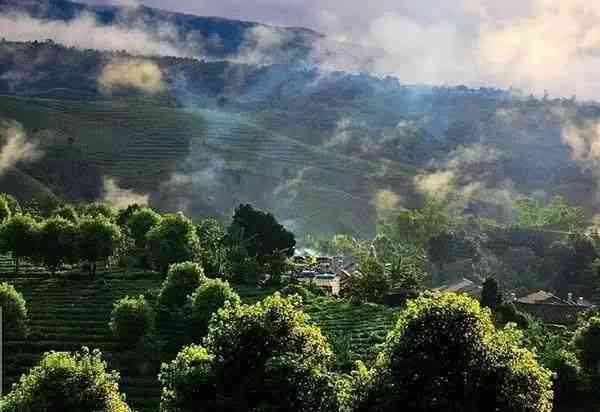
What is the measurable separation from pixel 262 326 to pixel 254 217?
62.6 m

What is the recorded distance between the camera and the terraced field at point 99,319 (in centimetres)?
4778

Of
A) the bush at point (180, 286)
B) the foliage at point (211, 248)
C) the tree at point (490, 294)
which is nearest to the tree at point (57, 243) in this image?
the foliage at point (211, 248)

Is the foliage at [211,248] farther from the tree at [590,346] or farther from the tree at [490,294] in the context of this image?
the tree at [590,346]

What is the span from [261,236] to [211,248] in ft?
21.2

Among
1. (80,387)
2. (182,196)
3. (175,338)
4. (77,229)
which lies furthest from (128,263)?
(182,196)

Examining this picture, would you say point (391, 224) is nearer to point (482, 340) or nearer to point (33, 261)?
point (33, 261)

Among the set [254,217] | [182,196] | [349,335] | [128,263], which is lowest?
[349,335]

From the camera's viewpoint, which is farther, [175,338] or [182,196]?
[182,196]

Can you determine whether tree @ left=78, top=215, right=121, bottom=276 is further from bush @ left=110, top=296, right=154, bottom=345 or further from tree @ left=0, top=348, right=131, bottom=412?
tree @ left=0, top=348, right=131, bottom=412

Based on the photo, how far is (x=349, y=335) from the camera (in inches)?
2299

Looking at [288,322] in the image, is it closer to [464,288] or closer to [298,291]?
[298,291]

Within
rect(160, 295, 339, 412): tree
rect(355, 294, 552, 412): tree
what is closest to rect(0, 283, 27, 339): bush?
rect(160, 295, 339, 412): tree

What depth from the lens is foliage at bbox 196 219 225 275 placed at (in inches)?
3066

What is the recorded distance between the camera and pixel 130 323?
51.8 meters
